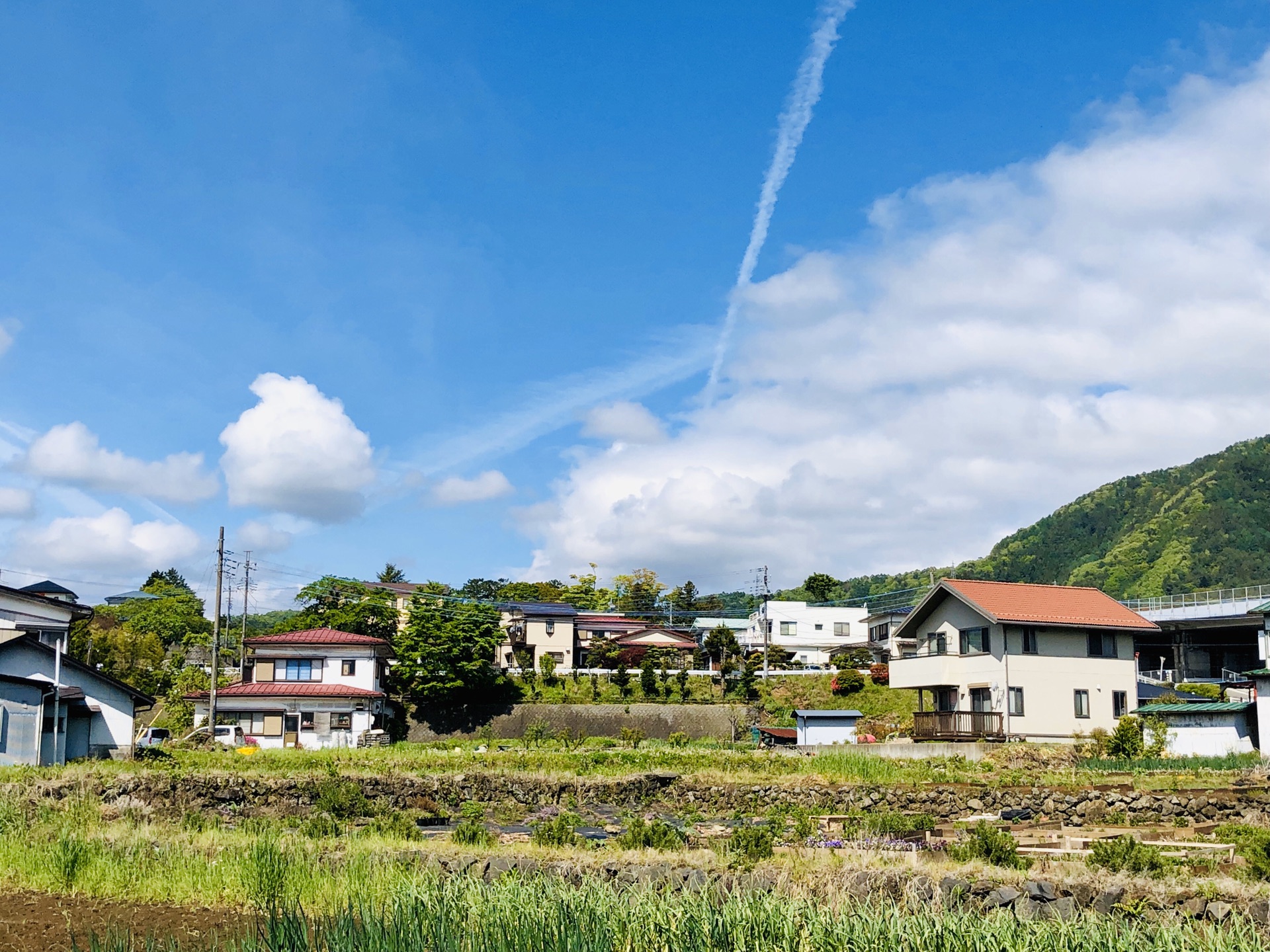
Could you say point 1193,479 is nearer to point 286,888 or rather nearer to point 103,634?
point 103,634

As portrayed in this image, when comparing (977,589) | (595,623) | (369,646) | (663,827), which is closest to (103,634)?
(369,646)

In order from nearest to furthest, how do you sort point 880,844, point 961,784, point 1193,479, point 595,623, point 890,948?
point 890,948 → point 880,844 → point 961,784 → point 595,623 → point 1193,479

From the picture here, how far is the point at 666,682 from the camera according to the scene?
51.6m

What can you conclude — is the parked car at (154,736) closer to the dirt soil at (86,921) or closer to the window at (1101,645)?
the dirt soil at (86,921)

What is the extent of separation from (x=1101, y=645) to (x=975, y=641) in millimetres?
4245

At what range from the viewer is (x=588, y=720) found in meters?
47.4

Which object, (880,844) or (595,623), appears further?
(595,623)

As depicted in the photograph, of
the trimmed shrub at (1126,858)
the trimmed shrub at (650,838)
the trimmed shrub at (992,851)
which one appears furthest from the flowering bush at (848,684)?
the trimmed shrub at (1126,858)

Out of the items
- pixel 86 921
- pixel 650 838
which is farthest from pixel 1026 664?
pixel 86 921

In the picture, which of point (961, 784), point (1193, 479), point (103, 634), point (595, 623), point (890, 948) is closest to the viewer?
point (890, 948)

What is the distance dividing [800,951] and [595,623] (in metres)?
60.4

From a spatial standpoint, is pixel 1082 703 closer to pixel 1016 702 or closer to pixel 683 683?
pixel 1016 702

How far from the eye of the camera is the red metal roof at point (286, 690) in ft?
142

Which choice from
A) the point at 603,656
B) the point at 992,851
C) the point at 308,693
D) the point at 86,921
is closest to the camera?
the point at 86,921
